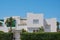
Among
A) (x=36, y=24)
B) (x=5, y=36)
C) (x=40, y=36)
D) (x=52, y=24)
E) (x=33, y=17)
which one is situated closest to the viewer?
(x=40, y=36)

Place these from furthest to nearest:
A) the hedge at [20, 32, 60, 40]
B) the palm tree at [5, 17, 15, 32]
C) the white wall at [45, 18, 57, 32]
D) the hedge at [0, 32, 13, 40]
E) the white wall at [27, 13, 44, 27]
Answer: the palm tree at [5, 17, 15, 32] → the white wall at [45, 18, 57, 32] → the white wall at [27, 13, 44, 27] → the hedge at [0, 32, 13, 40] → the hedge at [20, 32, 60, 40]

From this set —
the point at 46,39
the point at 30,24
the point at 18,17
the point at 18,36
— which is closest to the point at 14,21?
the point at 18,17

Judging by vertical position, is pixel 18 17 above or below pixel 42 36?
above

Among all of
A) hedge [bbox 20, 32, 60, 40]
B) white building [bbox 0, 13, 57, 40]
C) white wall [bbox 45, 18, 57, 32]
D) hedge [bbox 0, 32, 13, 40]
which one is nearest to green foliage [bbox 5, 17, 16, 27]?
white building [bbox 0, 13, 57, 40]

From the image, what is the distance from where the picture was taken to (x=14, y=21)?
197ft

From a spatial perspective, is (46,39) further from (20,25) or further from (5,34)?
(20,25)

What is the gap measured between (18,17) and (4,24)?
4.29 m

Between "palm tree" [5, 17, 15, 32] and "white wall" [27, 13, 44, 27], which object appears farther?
"palm tree" [5, 17, 15, 32]

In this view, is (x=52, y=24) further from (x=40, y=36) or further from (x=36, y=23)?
(x=40, y=36)

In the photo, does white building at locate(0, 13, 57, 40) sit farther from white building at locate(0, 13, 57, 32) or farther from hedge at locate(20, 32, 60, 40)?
hedge at locate(20, 32, 60, 40)

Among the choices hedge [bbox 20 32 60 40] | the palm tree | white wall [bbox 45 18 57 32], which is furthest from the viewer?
the palm tree

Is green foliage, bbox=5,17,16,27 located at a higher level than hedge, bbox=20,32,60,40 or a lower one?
higher

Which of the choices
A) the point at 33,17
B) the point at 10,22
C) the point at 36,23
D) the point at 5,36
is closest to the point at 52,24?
the point at 36,23

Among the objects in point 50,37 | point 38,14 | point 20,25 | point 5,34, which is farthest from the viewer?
point 20,25
